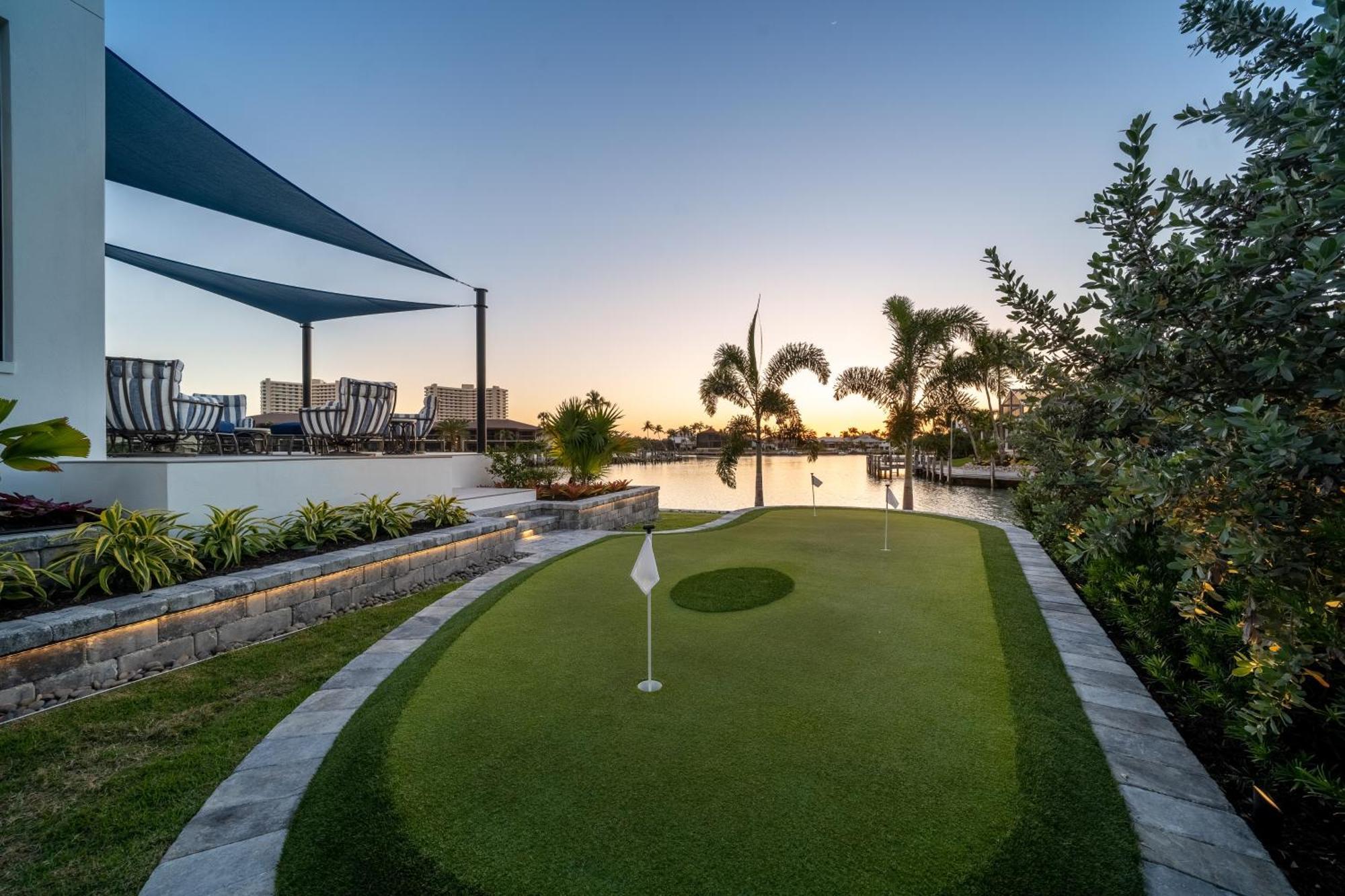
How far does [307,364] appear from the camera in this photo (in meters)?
13.4

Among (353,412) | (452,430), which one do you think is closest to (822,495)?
(353,412)

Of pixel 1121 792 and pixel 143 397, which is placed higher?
pixel 143 397

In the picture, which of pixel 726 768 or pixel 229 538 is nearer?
pixel 726 768

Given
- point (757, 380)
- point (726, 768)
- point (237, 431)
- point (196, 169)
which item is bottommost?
point (726, 768)

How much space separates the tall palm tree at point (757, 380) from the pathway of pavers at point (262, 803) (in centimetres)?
1172

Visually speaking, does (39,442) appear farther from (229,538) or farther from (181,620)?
(229,538)

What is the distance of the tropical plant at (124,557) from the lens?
390cm

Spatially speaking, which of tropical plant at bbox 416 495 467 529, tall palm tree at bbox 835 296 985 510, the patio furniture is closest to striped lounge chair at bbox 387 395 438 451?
the patio furniture

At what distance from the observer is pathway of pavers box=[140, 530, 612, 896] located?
1.79m

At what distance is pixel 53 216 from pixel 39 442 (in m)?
4.01

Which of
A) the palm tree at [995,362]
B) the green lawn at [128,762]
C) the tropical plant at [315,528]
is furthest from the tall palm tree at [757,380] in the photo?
the green lawn at [128,762]

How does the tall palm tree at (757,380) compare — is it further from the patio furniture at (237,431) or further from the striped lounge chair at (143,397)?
the striped lounge chair at (143,397)

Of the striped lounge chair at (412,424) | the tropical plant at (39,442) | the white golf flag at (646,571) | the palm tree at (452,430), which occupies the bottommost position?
the white golf flag at (646,571)

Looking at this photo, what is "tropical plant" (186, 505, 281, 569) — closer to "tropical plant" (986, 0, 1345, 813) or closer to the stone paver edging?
the stone paver edging
